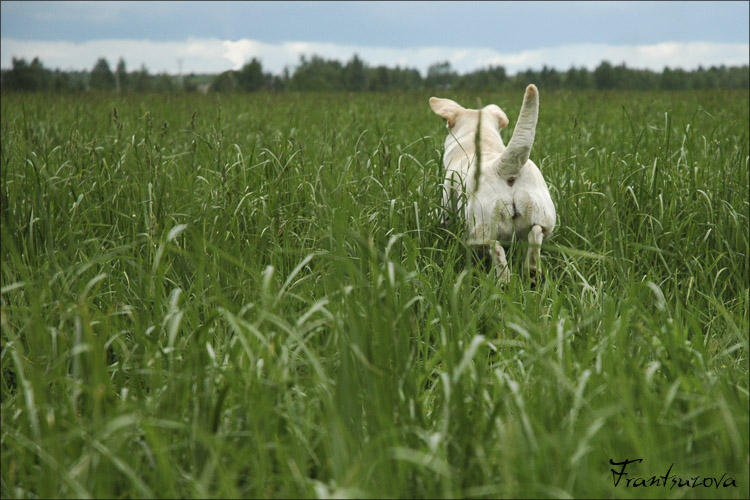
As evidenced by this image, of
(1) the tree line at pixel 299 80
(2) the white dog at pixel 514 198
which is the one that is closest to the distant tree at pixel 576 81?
(1) the tree line at pixel 299 80

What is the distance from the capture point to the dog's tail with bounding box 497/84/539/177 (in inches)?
113

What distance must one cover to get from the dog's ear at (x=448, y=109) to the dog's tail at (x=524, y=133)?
1.18 m

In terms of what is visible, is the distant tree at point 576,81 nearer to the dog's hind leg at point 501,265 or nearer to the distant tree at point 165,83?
the distant tree at point 165,83

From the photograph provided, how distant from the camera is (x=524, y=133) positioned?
115 inches

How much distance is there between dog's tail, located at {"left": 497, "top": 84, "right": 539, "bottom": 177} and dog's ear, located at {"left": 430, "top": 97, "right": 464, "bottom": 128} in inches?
46.6

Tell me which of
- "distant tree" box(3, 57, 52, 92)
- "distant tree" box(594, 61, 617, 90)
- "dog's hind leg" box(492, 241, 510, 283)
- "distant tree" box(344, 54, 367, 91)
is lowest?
"dog's hind leg" box(492, 241, 510, 283)

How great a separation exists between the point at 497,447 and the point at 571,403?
15.1 inches

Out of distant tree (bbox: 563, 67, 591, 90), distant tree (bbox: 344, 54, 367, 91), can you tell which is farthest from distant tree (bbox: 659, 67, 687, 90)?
distant tree (bbox: 344, 54, 367, 91)

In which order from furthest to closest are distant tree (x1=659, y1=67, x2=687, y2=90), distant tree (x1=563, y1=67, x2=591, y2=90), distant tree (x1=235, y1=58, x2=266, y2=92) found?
distant tree (x1=659, y1=67, x2=687, y2=90)
distant tree (x1=563, y1=67, x2=591, y2=90)
distant tree (x1=235, y1=58, x2=266, y2=92)

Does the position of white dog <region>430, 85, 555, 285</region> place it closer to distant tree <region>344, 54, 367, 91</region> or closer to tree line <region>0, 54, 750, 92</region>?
tree line <region>0, 54, 750, 92</region>

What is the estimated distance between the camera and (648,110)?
943 centimetres

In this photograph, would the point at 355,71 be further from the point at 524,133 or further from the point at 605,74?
the point at 524,133

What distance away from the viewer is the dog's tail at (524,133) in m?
2.88

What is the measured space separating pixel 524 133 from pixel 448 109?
1373 mm
